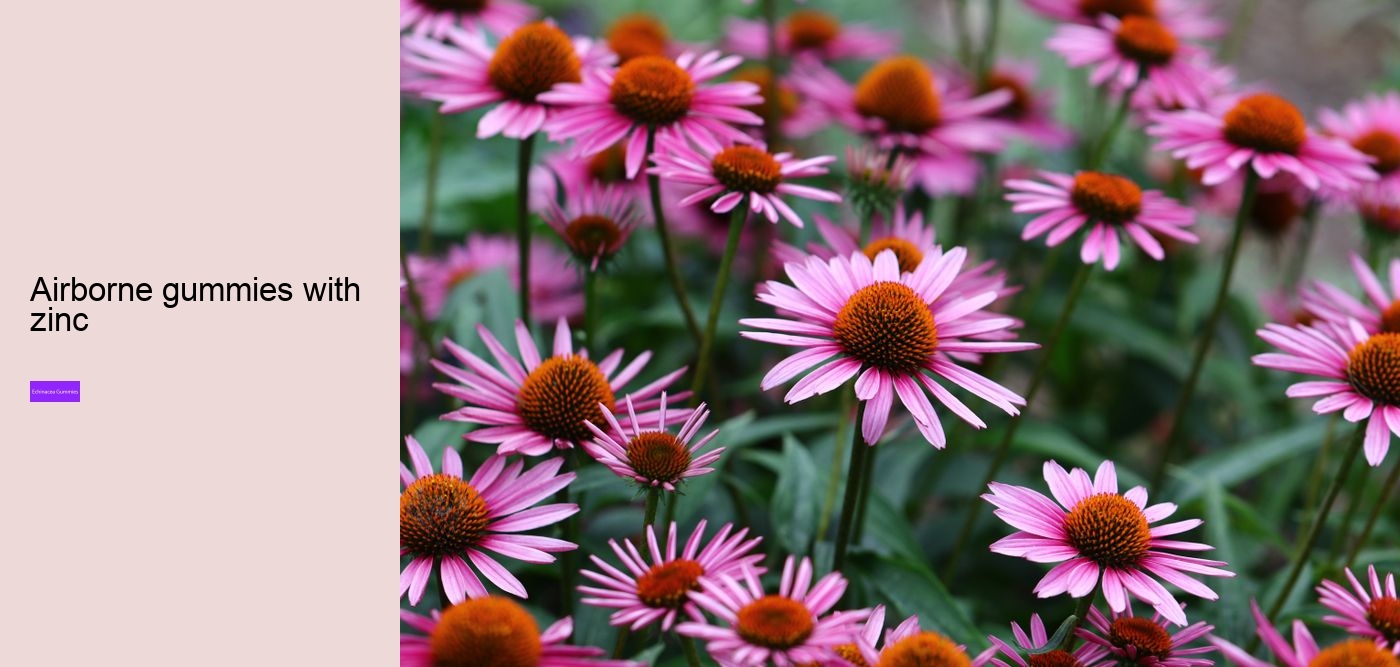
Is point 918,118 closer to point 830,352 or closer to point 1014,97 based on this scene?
point 1014,97

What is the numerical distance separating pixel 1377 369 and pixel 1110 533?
385 millimetres

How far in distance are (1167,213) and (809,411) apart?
670 millimetres

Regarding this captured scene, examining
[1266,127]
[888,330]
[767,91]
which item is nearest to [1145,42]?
[1266,127]

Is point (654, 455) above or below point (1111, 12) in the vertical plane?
below

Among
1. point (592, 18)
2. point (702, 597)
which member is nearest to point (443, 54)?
point (702, 597)

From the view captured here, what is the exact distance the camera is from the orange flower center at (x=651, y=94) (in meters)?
1.30

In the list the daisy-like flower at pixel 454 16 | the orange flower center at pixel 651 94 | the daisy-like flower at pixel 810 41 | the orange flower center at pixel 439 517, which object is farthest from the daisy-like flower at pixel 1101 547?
the daisy-like flower at pixel 810 41

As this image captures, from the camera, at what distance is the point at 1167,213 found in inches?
56.3

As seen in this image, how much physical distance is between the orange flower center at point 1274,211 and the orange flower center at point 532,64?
1.42 m

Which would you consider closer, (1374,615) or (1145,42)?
(1374,615)

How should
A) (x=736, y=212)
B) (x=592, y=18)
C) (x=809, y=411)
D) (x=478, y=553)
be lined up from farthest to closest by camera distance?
(x=592, y=18) → (x=809, y=411) → (x=736, y=212) → (x=478, y=553)

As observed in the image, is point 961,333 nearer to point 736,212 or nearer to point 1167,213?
point 736,212
